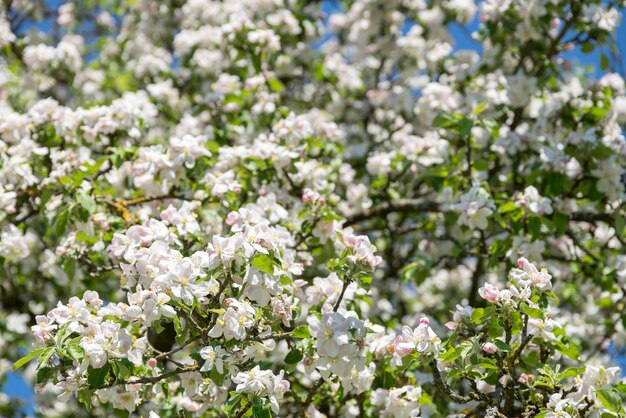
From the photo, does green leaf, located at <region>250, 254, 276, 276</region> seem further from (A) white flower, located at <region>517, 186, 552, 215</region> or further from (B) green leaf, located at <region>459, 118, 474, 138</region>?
(B) green leaf, located at <region>459, 118, 474, 138</region>

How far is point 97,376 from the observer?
2697mm

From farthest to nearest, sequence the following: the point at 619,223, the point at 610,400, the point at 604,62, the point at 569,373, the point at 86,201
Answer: the point at 604,62, the point at 619,223, the point at 86,201, the point at 569,373, the point at 610,400

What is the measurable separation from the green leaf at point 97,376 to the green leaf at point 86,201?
1.16 metres

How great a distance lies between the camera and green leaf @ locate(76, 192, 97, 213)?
3.70m

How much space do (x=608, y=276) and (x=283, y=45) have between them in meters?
3.11

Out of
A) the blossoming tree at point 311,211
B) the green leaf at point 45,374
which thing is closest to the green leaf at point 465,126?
the blossoming tree at point 311,211

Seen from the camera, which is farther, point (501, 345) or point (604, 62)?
point (604, 62)

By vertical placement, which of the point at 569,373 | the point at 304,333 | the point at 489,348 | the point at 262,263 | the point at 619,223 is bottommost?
the point at 619,223

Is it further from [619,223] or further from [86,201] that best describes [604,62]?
[86,201]

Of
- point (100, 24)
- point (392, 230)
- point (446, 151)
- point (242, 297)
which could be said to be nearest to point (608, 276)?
point (446, 151)


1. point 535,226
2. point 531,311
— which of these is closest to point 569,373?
point 531,311

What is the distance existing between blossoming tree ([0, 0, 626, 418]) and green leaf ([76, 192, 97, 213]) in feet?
0.04

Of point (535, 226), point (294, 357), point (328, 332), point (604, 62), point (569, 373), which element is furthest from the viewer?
point (604, 62)

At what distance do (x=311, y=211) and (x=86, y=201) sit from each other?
1077mm
